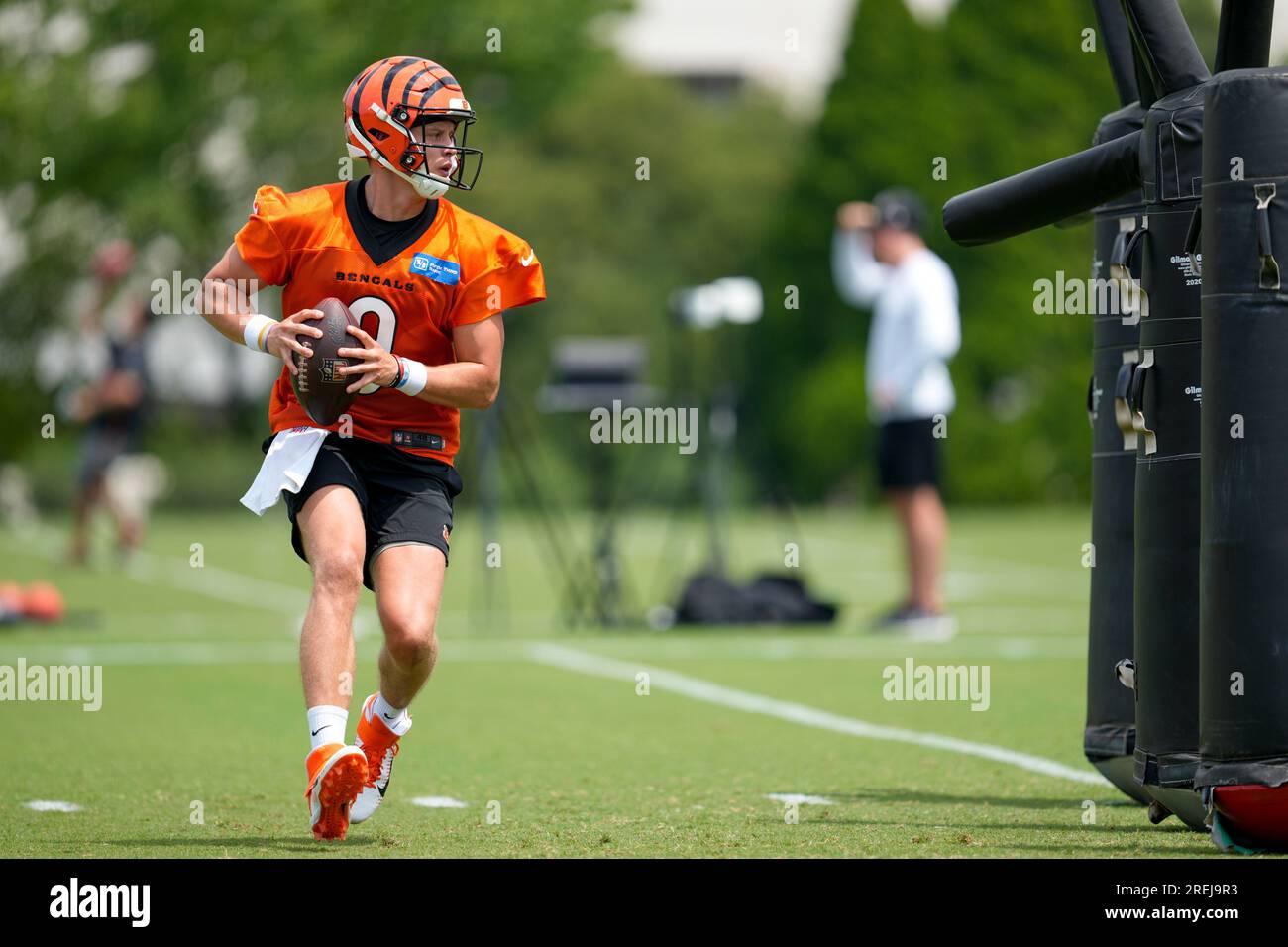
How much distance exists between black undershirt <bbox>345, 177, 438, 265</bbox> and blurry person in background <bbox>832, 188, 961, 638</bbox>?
659 centimetres

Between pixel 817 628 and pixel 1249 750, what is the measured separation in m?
8.26

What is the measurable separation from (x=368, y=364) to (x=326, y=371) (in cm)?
13

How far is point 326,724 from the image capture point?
18.8 ft

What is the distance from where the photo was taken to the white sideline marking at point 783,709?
748 centimetres

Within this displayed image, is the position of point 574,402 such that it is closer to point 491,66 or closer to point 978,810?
point 978,810

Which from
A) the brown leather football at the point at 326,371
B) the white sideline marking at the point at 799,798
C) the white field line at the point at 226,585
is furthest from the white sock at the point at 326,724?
the white field line at the point at 226,585

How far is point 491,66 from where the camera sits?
36.3 metres

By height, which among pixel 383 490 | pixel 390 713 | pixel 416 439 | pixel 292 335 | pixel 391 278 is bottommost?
pixel 390 713

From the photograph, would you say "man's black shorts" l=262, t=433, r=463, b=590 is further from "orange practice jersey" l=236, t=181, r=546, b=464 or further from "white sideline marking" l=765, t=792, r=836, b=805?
"white sideline marking" l=765, t=792, r=836, b=805

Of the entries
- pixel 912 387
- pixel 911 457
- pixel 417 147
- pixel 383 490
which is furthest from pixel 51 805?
pixel 912 387

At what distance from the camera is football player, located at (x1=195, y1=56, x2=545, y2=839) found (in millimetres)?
6078

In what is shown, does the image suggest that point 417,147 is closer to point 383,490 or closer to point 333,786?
point 383,490

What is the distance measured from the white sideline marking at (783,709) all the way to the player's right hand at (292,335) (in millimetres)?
2983

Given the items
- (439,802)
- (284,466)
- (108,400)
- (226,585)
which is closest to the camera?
(284,466)
